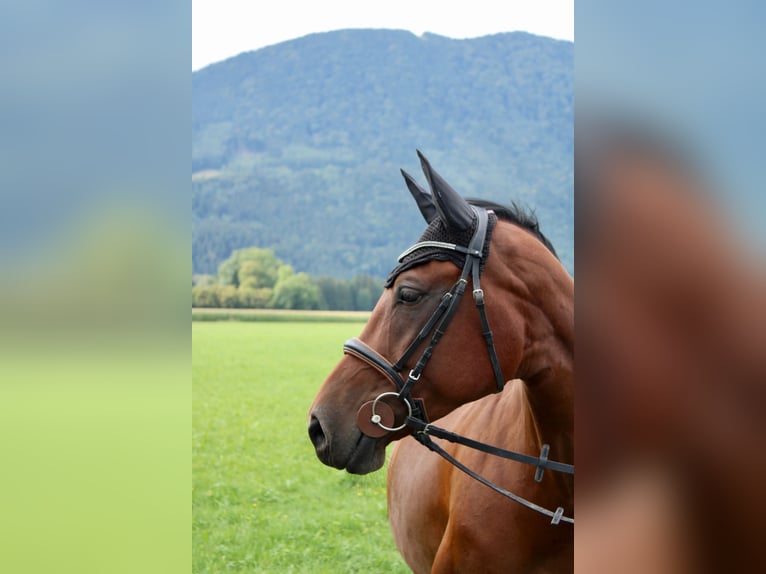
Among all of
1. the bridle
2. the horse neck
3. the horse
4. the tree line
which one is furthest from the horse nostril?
the tree line

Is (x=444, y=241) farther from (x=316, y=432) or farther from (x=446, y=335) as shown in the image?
(x=316, y=432)

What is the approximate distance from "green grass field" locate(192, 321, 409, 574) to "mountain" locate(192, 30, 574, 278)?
238 feet

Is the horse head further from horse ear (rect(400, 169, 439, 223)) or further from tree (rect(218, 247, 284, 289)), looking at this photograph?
tree (rect(218, 247, 284, 289))

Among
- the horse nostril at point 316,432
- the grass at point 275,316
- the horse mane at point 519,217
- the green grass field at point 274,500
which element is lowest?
the grass at point 275,316

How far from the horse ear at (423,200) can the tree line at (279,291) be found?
4824cm

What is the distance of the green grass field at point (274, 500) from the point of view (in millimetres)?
6281

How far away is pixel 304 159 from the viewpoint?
12638 cm
